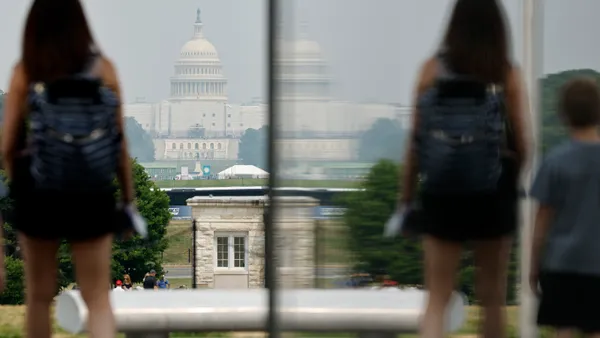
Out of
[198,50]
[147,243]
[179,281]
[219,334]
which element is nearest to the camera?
[219,334]

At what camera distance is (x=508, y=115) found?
3.08 meters

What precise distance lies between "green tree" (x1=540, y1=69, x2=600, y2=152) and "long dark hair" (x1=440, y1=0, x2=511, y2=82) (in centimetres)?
20

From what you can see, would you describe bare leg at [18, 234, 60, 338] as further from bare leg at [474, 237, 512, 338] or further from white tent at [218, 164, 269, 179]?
white tent at [218, 164, 269, 179]

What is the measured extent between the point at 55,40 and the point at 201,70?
350 feet

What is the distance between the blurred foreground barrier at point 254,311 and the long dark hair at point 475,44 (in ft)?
1.75

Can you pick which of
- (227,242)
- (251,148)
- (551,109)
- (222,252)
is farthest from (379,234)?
(251,148)

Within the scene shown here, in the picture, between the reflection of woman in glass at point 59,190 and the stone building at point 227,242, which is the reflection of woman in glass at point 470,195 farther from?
the stone building at point 227,242

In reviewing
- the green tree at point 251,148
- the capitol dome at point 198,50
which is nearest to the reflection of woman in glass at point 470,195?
the green tree at point 251,148

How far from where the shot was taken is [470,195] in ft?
10.1

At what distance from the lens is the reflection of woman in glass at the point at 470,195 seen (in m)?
3.07

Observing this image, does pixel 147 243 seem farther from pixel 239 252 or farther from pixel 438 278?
pixel 438 278

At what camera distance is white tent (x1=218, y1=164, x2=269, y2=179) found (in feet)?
265

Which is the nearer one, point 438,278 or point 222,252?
point 438,278

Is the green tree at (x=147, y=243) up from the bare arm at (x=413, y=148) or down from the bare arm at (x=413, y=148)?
down
